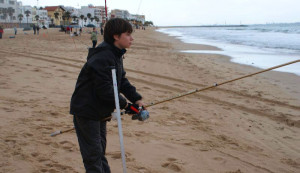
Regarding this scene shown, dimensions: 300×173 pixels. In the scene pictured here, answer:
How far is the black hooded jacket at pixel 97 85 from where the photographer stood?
7.34 ft

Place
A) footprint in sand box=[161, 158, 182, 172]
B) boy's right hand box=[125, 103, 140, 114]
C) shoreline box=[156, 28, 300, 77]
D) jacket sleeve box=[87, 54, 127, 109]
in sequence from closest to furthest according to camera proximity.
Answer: jacket sleeve box=[87, 54, 127, 109] < boy's right hand box=[125, 103, 140, 114] < footprint in sand box=[161, 158, 182, 172] < shoreline box=[156, 28, 300, 77]

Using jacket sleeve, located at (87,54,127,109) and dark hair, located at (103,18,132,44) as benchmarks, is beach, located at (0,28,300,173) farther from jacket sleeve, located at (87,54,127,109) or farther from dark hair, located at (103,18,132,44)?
dark hair, located at (103,18,132,44)

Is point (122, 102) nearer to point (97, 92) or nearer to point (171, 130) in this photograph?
point (97, 92)

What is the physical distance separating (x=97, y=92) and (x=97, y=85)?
7 cm

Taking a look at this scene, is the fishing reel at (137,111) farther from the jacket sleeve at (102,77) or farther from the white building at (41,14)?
the white building at (41,14)

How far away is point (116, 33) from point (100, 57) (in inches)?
11.7

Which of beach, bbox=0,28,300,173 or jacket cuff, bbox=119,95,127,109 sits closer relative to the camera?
jacket cuff, bbox=119,95,127,109

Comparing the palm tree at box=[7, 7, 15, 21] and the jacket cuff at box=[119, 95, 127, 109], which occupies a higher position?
the palm tree at box=[7, 7, 15, 21]

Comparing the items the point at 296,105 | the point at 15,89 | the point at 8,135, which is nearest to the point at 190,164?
the point at 8,135

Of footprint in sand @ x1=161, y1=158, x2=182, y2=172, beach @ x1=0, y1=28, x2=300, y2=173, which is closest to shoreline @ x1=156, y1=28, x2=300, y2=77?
beach @ x1=0, y1=28, x2=300, y2=173

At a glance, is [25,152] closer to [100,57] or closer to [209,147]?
[100,57]

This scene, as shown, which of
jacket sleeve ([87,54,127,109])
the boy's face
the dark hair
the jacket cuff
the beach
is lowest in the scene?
the beach

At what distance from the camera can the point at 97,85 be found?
7.38ft

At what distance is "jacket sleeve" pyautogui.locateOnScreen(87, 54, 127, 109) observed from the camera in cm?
222
